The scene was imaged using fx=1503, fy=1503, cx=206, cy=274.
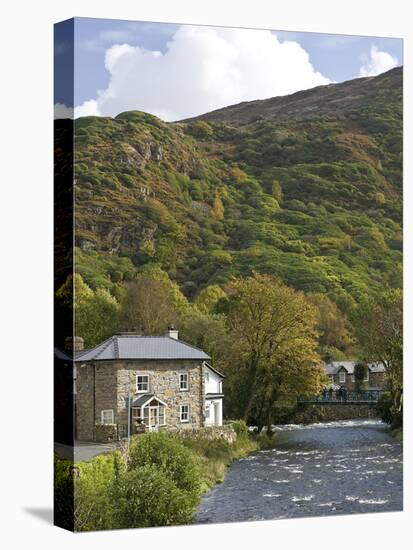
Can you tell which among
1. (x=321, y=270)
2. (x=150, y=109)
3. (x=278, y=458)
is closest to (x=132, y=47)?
(x=150, y=109)

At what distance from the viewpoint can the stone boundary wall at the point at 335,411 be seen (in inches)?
929

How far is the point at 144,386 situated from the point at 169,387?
51 centimetres

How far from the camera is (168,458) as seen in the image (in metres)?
21.2

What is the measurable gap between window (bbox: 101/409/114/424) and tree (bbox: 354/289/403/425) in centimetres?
481

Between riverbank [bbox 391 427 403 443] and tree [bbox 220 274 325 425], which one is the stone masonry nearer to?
tree [bbox 220 274 325 425]

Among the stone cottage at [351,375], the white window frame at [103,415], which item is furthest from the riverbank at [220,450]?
the stone cottage at [351,375]

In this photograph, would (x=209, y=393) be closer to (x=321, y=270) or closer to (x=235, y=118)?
(x=321, y=270)

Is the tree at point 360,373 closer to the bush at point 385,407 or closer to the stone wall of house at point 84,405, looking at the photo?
the bush at point 385,407

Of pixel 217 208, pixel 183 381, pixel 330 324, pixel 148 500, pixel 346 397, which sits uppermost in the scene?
pixel 217 208

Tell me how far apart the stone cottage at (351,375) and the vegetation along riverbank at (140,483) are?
280 centimetres

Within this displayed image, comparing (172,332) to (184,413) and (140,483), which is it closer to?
(184,413)

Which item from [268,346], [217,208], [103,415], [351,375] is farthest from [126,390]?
[351,375]

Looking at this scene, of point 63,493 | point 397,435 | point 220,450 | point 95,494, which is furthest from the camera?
point 397,435

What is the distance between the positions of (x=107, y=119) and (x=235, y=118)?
2.61m
